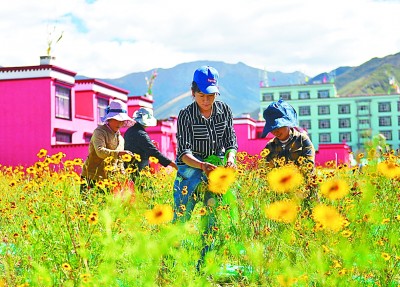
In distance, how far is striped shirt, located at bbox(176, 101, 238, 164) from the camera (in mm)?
4574

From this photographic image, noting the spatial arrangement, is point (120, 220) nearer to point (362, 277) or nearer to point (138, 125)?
point (362, 277)

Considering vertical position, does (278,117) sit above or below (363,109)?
below

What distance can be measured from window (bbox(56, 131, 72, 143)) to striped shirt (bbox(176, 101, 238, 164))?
64.4ft

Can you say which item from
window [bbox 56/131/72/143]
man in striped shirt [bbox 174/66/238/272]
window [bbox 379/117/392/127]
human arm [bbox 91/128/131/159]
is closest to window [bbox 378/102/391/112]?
window [bbox 379/117/392/127]

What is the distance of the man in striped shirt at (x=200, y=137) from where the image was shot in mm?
4430

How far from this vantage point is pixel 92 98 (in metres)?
27.4

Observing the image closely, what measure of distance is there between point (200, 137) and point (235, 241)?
2.73 ft

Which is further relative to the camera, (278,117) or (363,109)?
(363,109)

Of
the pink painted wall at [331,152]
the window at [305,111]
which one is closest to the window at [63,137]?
the pink painted wall at [331,152]

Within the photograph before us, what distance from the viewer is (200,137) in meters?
4.58

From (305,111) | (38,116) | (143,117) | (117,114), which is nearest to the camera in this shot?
(117,114)

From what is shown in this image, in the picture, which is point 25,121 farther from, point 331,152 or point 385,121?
point 385,121

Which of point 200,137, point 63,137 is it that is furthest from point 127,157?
point 63,137

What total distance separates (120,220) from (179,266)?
819 mm
